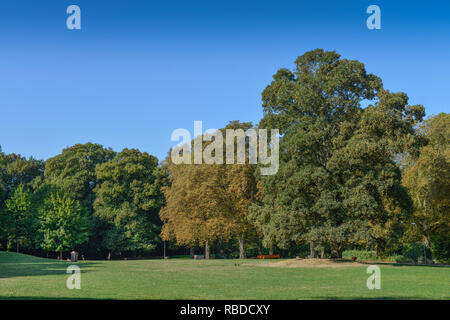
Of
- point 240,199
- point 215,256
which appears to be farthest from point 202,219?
point 215,256

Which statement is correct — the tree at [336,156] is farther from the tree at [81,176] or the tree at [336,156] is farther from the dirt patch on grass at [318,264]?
the tree at [81,176]

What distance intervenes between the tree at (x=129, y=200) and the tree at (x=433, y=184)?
35.7 metres

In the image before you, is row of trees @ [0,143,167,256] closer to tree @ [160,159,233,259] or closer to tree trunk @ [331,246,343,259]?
tree @ [160,159,233,259]

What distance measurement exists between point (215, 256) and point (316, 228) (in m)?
35.7

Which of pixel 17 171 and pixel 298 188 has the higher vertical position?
pixel 17 171

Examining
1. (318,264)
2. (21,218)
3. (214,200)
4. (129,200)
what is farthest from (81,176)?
(318,264)

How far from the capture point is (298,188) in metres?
34.5

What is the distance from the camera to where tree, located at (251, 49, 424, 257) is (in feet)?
109

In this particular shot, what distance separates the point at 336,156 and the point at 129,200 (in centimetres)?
4101

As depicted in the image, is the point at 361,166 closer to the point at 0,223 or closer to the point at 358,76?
the point at 358,76

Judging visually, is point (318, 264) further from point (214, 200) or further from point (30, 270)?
point (214, 200)

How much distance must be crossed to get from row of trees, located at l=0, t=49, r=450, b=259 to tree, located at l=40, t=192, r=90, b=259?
6.4 inches

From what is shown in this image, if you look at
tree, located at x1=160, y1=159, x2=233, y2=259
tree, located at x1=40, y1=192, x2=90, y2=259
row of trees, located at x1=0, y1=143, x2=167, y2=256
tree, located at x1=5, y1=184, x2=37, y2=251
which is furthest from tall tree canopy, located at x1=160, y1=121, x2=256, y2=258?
tree, located at x1=5, y1=184, x2=37, y2=251

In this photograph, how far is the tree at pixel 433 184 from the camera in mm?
42562
